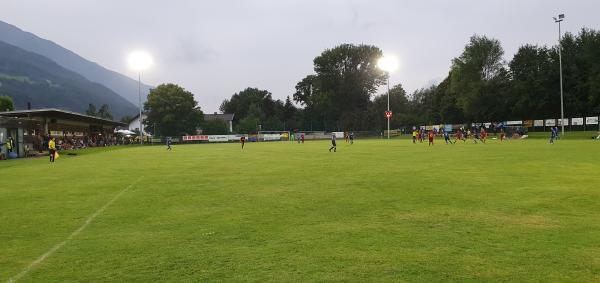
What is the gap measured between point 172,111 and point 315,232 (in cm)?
10096

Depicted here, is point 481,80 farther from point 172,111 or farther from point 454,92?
point 172,111

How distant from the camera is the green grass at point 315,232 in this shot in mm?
6199

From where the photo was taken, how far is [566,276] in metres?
5.78

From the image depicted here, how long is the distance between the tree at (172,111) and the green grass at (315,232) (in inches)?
3601

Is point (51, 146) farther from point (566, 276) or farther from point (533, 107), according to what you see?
point (533, 107)

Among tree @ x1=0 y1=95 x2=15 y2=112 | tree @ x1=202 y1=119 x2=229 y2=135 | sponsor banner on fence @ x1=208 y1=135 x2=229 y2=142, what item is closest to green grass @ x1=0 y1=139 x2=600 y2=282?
sponsor banner on fence @ x1=208 y1=135 x2=229 y2=142

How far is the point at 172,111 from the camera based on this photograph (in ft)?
345

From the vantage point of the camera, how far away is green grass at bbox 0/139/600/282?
6199 millimetres

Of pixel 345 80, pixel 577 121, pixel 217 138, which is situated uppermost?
pixel 345 80

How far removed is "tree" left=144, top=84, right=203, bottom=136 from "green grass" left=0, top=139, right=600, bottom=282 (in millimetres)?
91470

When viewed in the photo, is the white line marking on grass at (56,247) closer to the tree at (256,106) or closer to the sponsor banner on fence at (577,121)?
the sponsor banner on fence at (577,121)

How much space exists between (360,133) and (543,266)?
99820 mm

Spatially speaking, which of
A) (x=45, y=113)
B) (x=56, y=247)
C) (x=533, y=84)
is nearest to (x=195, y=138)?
(x=45, y=113)

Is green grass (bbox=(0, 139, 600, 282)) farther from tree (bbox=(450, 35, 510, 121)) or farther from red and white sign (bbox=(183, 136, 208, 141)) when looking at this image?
red and white sign (bbox=(183, 136, 208, 141))
